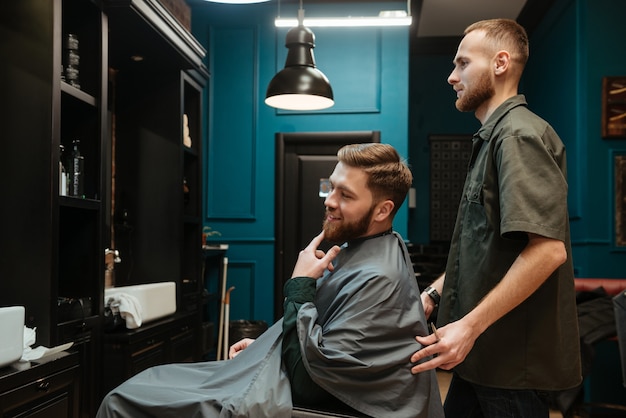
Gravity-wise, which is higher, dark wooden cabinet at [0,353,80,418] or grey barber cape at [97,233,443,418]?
grey barber cape at [97,233,443,418]

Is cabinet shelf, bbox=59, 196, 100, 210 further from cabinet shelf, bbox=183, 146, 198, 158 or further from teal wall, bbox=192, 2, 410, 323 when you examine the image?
teal wall, bbox=192, 2, 410, 323

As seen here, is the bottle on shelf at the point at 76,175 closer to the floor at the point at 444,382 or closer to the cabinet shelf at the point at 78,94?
the cabinet shelf at the point at 78,94

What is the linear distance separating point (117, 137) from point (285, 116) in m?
1.80

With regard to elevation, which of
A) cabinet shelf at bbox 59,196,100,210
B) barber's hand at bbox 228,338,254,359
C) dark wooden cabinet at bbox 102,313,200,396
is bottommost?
dark wooden cabinet at bbox 102,313,200,396

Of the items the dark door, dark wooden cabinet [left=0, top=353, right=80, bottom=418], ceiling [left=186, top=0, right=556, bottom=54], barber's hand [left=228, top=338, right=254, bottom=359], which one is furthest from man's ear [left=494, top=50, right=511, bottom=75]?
ceiling [left=186, top=0, right=556, bottom=54]

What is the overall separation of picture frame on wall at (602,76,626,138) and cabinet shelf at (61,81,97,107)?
12.8 ft

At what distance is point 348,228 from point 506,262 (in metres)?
0.48

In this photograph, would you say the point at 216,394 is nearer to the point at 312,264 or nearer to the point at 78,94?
the point at 312,264

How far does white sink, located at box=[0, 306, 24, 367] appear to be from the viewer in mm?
2115

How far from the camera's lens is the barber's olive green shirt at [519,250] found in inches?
60.1

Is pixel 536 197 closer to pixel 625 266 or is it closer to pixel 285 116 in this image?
pixel 625 266

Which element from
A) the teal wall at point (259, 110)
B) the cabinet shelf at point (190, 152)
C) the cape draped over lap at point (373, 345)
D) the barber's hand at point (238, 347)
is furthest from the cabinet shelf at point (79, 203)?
the teal wall at point (259, 110)

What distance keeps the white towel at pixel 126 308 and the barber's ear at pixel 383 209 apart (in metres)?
2.00

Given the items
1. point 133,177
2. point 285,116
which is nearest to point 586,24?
point 285,116
